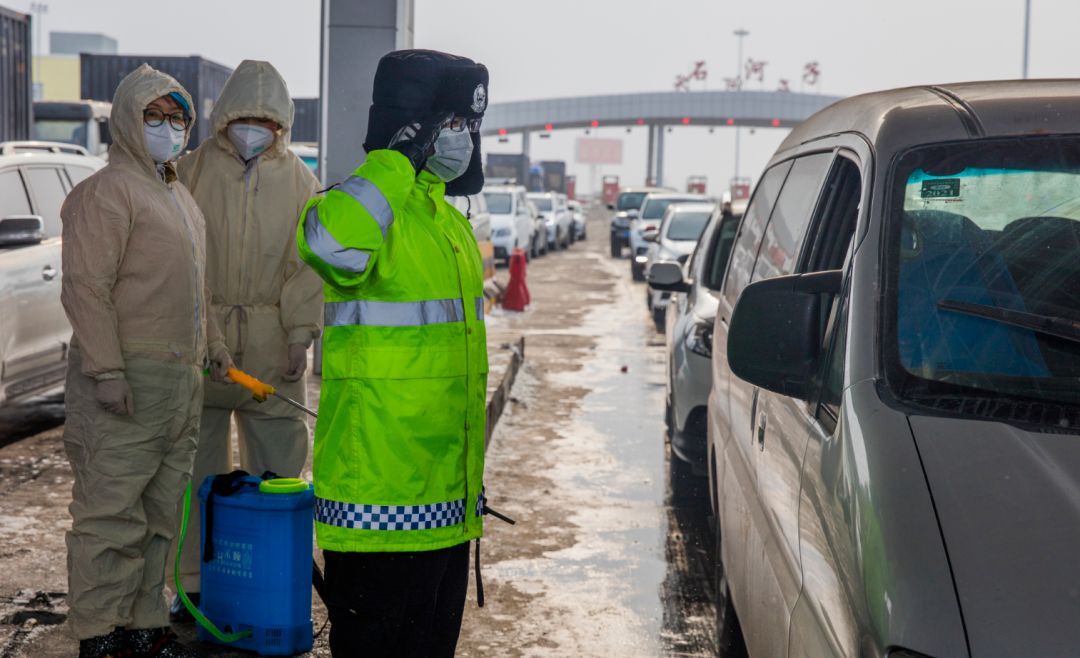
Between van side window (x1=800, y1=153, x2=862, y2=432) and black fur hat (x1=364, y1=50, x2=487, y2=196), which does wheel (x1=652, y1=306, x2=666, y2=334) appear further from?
black fur hat (x1=364, y1=50, x2=487, y2=196)

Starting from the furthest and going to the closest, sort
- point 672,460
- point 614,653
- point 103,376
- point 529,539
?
point 672,460
point 529,539
point 614,653
point 103,376

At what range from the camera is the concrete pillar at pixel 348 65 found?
1102 cm

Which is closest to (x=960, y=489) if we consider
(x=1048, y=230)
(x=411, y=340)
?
(x=1048, y=230)

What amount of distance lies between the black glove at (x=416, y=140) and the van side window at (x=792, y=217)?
1.06 meters

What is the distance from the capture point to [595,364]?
555 inches

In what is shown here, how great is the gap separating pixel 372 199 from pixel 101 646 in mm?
2089

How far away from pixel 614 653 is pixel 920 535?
2885mm

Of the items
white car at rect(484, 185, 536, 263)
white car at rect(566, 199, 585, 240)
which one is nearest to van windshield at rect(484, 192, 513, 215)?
white car at rect(484, 185, 536, 263)

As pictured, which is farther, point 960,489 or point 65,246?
point 65,246

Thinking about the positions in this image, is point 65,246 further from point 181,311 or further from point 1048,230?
point 1048,230

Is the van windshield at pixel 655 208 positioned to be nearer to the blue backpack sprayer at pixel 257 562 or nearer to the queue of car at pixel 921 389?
the blue backpack sprayer at pixel 257 562

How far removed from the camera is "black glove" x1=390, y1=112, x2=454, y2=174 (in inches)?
128

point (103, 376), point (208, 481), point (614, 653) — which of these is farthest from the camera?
point (614, 653)

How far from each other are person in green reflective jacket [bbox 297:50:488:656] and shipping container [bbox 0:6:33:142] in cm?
1805
